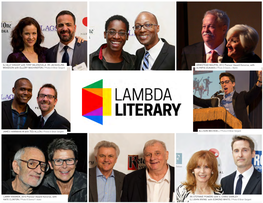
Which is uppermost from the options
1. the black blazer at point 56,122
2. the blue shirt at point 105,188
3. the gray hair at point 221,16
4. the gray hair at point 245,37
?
the gray hair at point 221,16

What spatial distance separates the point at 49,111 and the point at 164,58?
1025 mm

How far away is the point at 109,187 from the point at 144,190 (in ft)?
0.94

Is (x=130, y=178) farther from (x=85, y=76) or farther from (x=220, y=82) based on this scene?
(x=220, y=82)

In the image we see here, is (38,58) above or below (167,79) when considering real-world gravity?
above

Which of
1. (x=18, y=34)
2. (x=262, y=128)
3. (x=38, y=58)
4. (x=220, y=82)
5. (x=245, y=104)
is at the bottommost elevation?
(x=262, y=128)

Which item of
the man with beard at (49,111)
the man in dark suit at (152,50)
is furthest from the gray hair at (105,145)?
the man in dark suit at (152,50)

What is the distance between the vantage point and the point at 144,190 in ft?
8.46

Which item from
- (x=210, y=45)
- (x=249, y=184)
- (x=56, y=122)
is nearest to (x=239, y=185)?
(x=249, y=184)

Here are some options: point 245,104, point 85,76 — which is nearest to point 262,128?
point 245,104

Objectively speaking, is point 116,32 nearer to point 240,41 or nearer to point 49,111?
point 49,111

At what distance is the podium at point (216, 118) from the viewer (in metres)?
2.56

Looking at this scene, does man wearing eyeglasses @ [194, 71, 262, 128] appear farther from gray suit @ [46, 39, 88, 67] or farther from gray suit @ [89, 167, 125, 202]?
gray suit @ [46, 39, 88, 67]

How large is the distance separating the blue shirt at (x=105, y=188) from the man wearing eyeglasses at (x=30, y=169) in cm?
39

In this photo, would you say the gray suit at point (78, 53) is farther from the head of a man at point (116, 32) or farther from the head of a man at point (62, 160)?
the head of a man at point (62, 160)
